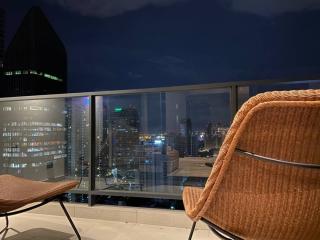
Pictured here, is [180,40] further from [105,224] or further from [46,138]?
[105,224]

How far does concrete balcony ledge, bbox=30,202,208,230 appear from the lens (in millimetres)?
2184

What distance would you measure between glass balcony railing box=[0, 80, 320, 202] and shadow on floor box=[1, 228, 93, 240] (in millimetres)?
436

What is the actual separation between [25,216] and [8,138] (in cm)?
79

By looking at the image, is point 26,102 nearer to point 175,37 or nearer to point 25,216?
point 25,216

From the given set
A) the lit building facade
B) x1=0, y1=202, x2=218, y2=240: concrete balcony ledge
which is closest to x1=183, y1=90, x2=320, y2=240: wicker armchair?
x1=0, y1=202, x2=218, y2=240: concrete balcony ledge

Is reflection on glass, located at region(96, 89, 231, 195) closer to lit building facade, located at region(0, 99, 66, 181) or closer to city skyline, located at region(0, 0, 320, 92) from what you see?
lit building facade, located at region(0, 99, 66, 181)

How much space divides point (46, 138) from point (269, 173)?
2.25 m

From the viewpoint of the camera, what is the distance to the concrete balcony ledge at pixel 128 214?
218 centimetres

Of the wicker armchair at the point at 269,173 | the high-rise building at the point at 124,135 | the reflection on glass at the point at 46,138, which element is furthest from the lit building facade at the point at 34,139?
the wicker armchair at the point at 269,173

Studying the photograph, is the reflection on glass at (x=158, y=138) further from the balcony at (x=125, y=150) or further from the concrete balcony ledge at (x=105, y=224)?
the concrete balcony ledge at (x=105, y=224)

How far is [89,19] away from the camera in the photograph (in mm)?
12602

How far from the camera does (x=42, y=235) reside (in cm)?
210

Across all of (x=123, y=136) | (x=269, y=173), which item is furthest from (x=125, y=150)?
(x=269, y=173)

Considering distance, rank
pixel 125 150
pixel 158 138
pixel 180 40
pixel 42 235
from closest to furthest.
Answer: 1. pixel 42 235
2. pixel 158 138
3. pixel 125 150
4. pixel 180 40
